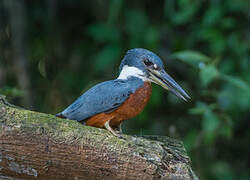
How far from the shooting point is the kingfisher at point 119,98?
3.50m

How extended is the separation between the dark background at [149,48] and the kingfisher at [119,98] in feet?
5.97

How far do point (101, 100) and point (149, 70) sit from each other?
0.55 m

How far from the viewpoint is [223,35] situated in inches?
235

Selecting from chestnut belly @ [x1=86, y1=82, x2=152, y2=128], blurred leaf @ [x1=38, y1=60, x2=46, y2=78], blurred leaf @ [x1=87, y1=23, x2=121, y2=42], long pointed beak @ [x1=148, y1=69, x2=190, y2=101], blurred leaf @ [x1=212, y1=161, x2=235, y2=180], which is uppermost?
long pointed beak @ [x1=148, y1=69, x2=190, y2=101]

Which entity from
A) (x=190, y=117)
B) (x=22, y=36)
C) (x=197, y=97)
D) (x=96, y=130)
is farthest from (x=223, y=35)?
(x=96, y=130)

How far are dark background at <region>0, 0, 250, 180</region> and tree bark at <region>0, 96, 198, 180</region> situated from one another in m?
2.82

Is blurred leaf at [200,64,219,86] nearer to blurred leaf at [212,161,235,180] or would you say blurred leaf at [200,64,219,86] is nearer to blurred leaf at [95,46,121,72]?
blurred leaf at [95,46,121,72]

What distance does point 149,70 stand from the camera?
12.5 feet

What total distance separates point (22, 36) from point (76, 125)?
3938mm

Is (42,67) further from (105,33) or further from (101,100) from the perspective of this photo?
(101,100)

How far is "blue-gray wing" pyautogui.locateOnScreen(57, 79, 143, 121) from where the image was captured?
349cm

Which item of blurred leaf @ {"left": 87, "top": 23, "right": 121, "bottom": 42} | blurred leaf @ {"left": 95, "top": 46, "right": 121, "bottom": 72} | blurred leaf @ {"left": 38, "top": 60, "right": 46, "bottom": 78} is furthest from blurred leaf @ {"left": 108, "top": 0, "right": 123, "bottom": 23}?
blurred leaf @ {"left": 38, "top": 60, "right": 46, "bottom": 78}

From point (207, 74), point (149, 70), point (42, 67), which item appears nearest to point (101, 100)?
point (149, 70)

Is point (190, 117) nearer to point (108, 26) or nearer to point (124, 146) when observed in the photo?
point (108, 26)
